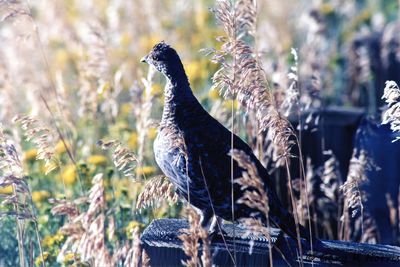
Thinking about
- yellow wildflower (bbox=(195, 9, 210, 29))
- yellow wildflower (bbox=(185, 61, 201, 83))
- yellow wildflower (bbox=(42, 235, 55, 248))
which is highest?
yellow wildflower (bbox=(195, 9, 210, 29))

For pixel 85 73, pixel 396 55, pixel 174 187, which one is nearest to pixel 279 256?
pixel 174 187

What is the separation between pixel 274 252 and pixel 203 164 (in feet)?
1.44

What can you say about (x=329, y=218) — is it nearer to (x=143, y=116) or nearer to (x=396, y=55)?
(x=143, y=116)

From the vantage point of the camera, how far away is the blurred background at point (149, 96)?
433 cm

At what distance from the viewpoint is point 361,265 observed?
3.19 meters

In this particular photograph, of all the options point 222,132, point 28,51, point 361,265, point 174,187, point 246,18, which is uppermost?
point 28,51

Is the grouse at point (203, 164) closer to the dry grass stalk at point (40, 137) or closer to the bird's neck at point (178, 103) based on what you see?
the bird's neck at point (178, 103)

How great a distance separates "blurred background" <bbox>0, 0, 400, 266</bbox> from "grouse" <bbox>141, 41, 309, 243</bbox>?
22cm

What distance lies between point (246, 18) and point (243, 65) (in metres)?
0.59

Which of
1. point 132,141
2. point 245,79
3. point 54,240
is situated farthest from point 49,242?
point 132,141

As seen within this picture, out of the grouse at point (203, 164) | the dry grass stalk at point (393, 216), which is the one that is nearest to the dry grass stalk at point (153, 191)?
the grouse at point (203, 164)

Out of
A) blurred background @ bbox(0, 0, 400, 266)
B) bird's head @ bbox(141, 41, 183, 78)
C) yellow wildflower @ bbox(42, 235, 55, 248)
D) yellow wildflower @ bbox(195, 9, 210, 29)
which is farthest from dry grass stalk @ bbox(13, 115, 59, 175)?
yellow wildflower @ bbox(195, 9, 210, 29)

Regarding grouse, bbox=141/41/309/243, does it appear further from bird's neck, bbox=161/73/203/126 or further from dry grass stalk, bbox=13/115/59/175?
dry grass stalk, bbox=13/115/59/175

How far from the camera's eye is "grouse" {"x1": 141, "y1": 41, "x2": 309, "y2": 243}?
331 cm
